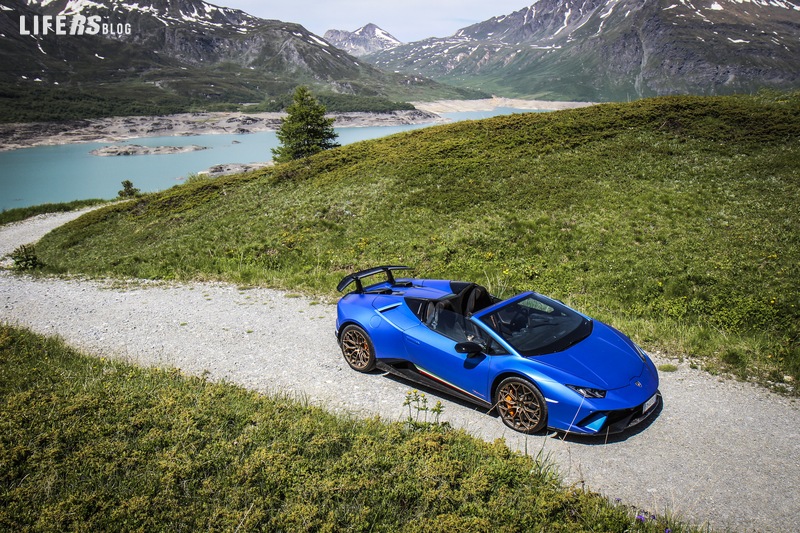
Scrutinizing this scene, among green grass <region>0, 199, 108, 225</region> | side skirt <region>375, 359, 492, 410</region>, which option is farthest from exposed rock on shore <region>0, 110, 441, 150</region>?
side skirt <region>375, 359, 492, 410</region>

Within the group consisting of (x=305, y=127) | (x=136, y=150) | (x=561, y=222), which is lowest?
(x=136, y=150)

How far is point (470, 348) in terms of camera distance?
651 centimetres

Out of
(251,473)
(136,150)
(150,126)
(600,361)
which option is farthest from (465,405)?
(150,126)

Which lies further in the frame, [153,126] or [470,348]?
[153,126]

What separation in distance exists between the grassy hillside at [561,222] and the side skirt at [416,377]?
14.6 feet

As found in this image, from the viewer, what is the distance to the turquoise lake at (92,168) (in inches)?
2497

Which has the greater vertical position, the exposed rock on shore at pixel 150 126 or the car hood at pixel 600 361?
the exposed rock on shore at pixel 150 126

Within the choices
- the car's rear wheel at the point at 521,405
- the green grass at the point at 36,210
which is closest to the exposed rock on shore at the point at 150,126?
the green grass at the point at 36,210

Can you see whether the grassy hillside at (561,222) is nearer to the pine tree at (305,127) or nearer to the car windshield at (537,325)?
the car windshield at (537,325)

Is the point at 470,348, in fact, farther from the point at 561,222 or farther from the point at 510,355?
the point at 561,222

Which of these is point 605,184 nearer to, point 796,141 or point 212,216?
point 796,141

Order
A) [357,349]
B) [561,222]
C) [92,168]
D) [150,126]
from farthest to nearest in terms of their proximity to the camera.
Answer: [150,126] < [92,168] < [561,222] < [357,349]

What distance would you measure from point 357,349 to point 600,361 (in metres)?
4.28

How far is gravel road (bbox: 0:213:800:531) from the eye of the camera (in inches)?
202
